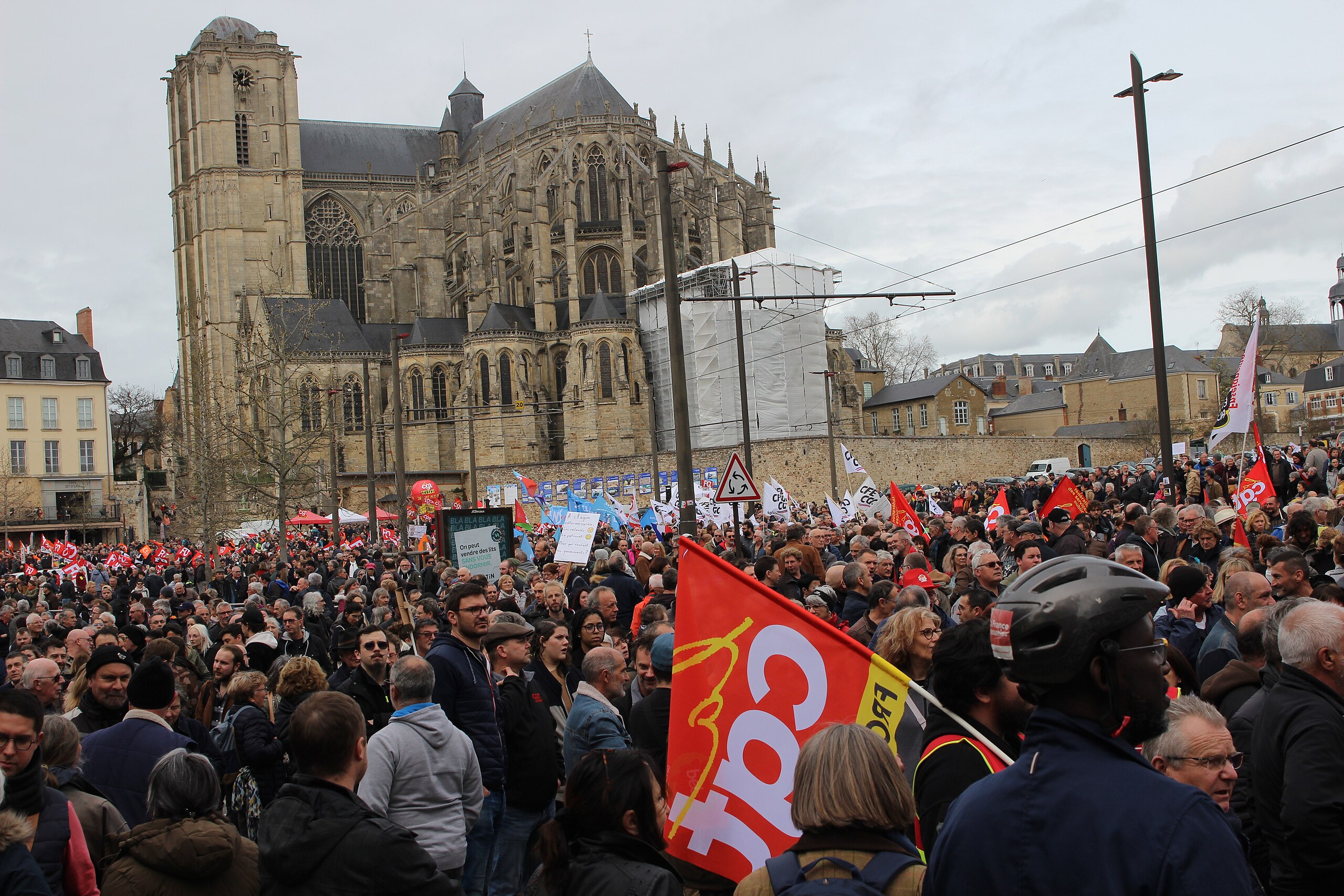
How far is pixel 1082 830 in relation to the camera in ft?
6.81

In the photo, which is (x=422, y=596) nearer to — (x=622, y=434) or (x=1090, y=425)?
(x=622, y=434)

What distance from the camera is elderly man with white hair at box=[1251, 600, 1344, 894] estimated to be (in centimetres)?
325

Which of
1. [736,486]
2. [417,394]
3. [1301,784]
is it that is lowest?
[1301,784]

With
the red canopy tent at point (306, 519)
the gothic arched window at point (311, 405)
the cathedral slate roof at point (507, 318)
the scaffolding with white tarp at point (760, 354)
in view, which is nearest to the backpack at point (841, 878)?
the red canopy tent at point (306, 519)

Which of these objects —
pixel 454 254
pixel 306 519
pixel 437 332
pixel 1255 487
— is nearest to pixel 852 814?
pixel 1255 487

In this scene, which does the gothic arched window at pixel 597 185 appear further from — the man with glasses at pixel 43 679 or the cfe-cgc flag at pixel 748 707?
the cfe-cgc flag at pixel 748 707

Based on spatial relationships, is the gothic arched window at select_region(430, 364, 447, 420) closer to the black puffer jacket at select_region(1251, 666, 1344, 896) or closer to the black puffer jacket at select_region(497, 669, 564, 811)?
the black puffer jacket at select_region(497, 669, 564, 811)

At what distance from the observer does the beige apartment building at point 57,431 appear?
6156cm

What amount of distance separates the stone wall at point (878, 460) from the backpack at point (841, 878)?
4401cm

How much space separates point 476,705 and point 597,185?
5901cm

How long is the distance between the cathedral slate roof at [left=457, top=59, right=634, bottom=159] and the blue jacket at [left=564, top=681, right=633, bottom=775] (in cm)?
6109

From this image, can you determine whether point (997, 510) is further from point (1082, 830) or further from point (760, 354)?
point (760, 354)

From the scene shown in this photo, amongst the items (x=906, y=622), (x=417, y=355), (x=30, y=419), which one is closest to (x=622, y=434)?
(x=417, y=355)

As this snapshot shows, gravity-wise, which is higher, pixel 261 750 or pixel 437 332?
pixel 437 332
